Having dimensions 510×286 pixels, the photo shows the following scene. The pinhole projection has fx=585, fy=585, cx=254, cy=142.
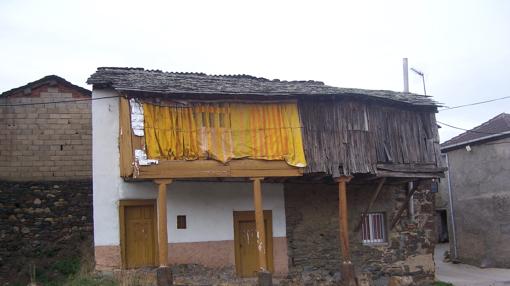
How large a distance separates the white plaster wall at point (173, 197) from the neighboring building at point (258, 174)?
0.09 feet

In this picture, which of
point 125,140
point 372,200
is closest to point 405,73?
point 372,200

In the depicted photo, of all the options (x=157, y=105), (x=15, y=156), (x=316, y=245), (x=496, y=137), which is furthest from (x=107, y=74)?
(x=496, y=137)

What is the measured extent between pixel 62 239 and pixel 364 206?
30.6 ft

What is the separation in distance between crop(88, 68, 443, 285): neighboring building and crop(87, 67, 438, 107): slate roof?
2.0 inches

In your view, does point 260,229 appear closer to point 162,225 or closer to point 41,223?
point 162,225

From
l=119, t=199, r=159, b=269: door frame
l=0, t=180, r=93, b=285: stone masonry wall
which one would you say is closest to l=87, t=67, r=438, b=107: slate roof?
l=119, t=199, r=159, b=269: door frame

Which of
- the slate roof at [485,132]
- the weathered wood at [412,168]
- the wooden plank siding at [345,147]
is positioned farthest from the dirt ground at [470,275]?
the slate roof at [485,132]

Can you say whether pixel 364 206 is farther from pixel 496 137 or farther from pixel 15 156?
pixel 15 156

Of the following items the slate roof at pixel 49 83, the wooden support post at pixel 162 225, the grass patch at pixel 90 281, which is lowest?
the grass patch at pixel 90 281

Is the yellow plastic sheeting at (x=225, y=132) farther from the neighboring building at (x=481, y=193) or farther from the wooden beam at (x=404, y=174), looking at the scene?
the neighboring building at (x=481, y=193)

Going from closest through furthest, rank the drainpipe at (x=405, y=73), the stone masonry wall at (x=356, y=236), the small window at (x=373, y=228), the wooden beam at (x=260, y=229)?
the wooden beam at (x=260, y=229) < the stone masonry wall at (x=356, y=236) < the small window at (x=373, y=228) < the drainpipe at (x=405, y=73)

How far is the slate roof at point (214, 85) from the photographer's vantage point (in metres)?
15.1

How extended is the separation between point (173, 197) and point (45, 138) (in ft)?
16.6

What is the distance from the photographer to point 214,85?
16.0 metres
